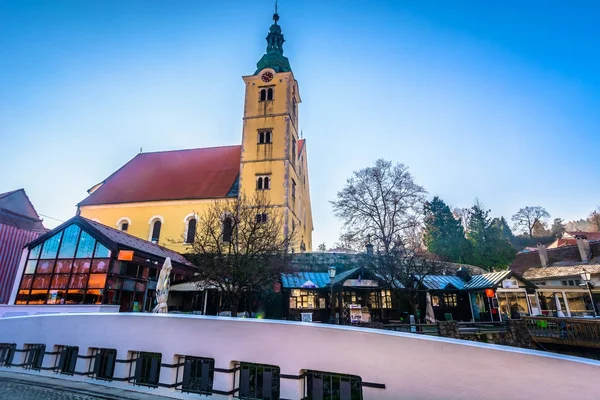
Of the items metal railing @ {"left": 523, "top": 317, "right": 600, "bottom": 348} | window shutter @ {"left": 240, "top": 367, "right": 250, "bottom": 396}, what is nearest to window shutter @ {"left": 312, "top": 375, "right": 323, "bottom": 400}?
Answer: window shutter @ {"left": 240, "top": 367, "right": 250, "bottom": 396}

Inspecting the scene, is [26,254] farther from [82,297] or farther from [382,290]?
[382,290]

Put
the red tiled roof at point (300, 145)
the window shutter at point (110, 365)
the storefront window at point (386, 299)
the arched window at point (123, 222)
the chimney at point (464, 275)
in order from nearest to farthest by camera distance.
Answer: the window shutter at point (110, 365) → the storefront window at point (386, 299) → the chimney at point (464, 275) → the arched window at point (123, 222) → the red tiled roof at point (300, 145)

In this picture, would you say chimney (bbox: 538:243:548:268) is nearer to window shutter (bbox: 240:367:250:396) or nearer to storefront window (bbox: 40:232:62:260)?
window shutter (bbox: 240:367:250:396)

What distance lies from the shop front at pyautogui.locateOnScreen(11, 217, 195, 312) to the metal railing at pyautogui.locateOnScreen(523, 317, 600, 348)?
68.4 feet

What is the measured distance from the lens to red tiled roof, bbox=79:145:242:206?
101 feet

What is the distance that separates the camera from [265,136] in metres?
31.5

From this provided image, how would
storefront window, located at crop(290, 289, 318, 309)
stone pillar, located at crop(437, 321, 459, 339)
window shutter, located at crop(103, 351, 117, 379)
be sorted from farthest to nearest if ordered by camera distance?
storefront window, located at crop(290, 289, 318, 309) < stone pillar, located at crop(437, 321, 459, 339) < window shutter, located at crop(103, 351, 117, 379)

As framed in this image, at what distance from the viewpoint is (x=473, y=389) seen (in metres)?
4.43

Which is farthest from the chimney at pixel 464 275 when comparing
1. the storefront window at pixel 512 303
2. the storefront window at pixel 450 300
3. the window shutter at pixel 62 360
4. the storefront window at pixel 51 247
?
the storefront window at pixel 51 247

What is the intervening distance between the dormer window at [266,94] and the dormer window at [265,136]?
392cm

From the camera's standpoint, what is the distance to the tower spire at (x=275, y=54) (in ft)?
114

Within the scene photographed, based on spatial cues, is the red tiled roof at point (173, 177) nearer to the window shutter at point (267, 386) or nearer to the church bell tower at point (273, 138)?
the church bell tower at point (273, 138)

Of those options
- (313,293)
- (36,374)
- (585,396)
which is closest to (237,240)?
(313,293)

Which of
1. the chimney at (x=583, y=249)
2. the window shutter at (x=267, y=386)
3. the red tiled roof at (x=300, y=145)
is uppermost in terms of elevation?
the red tiled roof at (x=300, y=145)
